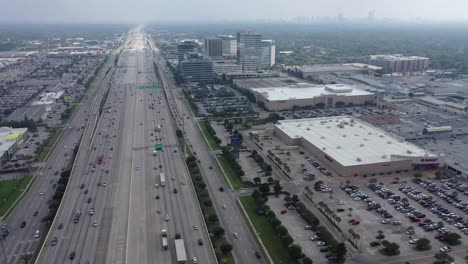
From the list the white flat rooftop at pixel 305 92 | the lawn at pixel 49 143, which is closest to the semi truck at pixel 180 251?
the lawn at pixel 49 143

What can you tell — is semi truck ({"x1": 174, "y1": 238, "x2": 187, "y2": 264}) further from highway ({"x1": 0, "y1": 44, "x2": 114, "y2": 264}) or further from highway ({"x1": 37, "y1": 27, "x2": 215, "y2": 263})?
highway ({"x1": 0, "y1": 44, "x2": 114, "y2": 264})

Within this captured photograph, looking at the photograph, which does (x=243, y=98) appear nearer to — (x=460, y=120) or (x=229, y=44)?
(x=460, y=120)

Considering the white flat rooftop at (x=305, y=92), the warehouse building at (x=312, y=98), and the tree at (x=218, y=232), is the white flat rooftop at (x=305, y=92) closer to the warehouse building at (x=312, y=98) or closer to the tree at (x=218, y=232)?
the warehouse building at (x=312, y=98)

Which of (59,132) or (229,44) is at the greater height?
(229,44)

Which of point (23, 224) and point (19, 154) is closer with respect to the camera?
point (23, 224)

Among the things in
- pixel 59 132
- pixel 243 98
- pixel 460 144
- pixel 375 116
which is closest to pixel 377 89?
pixel 375 116

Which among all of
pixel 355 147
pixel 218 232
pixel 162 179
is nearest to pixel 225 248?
pixel 218 232

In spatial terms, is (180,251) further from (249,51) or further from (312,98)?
(249,51)
